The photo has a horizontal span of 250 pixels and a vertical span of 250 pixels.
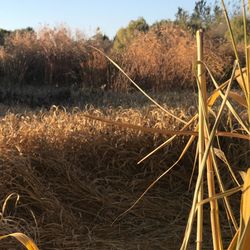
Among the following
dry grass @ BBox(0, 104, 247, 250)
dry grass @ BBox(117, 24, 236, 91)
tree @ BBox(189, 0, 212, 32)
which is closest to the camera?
dry grass @ BBox(0, 104, 247, 250)

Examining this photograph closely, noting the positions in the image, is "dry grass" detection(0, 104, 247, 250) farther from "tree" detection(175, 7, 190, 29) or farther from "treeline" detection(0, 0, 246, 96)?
"tree" detection(175, 7, 190, 29)

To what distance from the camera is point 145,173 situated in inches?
128

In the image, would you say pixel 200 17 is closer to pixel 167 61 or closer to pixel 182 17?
pixel 182 17

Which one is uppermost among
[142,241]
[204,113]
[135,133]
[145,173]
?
[204,113]

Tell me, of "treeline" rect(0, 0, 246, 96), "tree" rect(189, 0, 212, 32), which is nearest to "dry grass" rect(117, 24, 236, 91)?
"treeline" rect(0, 0, 246, 96)

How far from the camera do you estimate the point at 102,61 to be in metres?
8.02

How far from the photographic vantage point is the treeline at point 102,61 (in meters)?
7.91

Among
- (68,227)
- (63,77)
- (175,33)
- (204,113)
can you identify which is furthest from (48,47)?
(204,113)

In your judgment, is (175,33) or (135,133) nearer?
(135,133)

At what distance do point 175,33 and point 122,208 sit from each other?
650 cm

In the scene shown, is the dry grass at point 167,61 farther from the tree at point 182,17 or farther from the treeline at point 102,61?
the tree at point 182,17

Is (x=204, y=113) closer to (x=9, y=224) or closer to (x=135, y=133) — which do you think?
(x=9, y=224)

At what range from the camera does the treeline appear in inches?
311

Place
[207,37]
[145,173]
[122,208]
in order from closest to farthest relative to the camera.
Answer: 1. [122,208]
2. [145,173]
3. [207,37]
